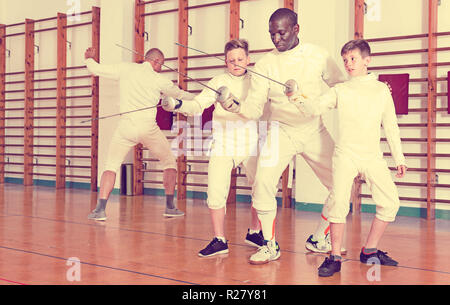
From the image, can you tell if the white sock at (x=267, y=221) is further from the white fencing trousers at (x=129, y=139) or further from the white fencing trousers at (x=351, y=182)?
the white fencing trousers at (x=129, y=139)

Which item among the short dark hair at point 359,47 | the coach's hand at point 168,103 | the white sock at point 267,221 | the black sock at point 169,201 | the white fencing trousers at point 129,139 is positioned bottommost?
the black sock at point 169,201

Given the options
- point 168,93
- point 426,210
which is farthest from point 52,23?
point 426,210

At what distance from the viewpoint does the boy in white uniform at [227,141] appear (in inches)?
116

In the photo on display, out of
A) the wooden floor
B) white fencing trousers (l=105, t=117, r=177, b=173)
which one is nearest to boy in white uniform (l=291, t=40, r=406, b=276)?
the wooden floor

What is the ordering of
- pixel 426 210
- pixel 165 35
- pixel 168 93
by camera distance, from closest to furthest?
pixel 168 93 → pixel 426 210 → pixel 165 35

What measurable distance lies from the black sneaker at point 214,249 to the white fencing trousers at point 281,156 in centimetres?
34

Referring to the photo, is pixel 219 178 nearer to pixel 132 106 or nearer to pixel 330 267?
pixel 330 267

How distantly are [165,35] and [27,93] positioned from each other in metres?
2.54

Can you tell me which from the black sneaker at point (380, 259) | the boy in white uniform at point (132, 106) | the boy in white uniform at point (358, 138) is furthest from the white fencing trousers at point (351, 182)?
the boy in white uniform at point (132, 106)

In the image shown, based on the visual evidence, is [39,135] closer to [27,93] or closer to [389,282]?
[27,93]

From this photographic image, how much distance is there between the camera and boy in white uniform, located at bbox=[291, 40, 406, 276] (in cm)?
261

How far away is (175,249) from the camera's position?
10.5 feet

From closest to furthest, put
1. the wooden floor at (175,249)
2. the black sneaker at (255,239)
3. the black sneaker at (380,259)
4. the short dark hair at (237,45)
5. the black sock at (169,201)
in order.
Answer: the wooden floor at (175,249), the black sneaker at (380,259), the short dark hair at (237,45), the black sneaker at (255,239), the black sock at (169,201)

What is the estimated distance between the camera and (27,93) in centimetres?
794
